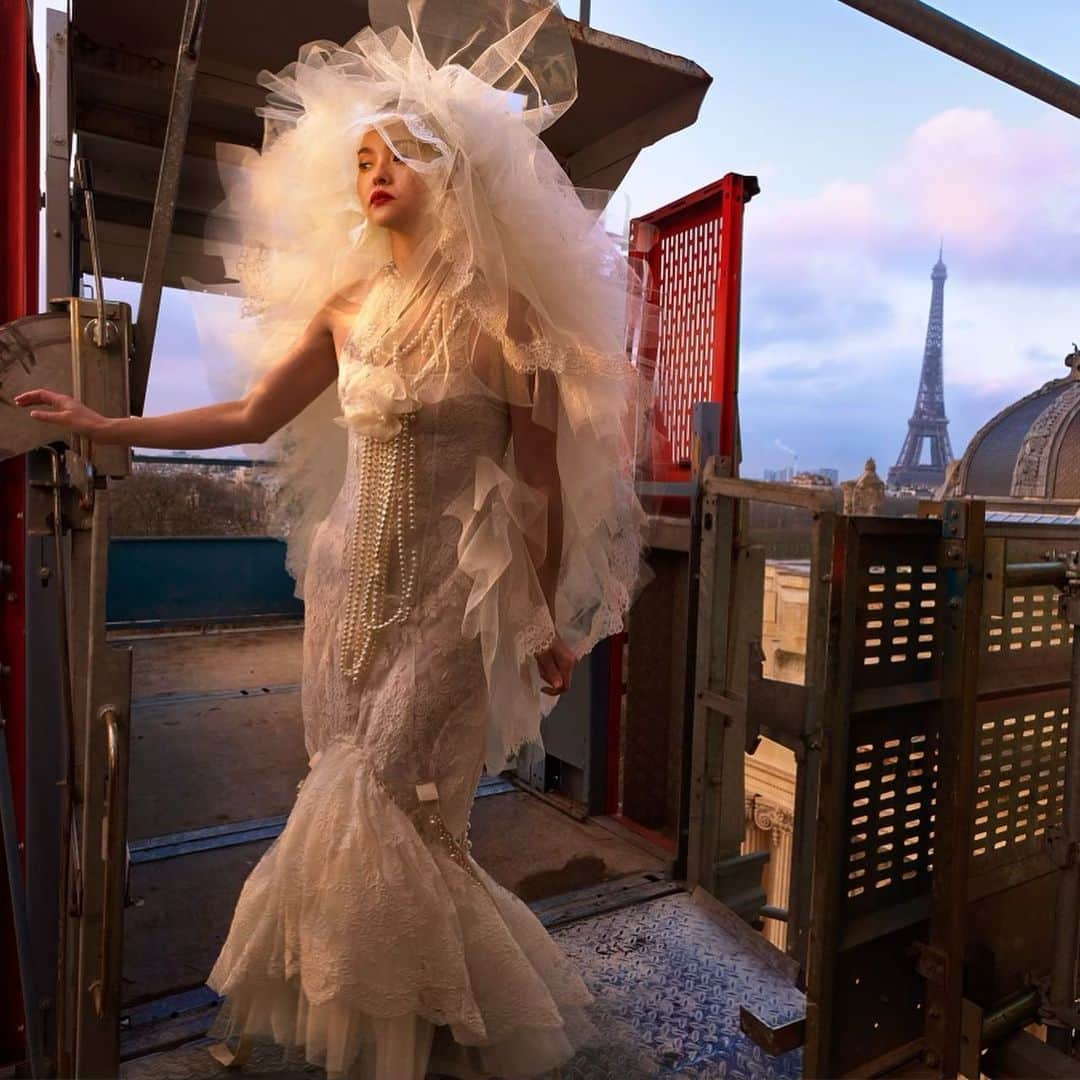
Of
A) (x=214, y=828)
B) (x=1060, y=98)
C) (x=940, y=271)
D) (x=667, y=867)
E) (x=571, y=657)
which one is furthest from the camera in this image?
(x=940, y=271)

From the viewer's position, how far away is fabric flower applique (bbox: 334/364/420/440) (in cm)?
144

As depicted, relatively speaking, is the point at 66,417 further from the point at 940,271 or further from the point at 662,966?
the point at 940,271

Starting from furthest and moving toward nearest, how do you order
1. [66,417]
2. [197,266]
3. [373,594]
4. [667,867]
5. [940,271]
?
1. [940,271]
2. [197,266]
3. [667,867]
4. [373,594]
5. [66,417]

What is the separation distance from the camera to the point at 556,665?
1.63m

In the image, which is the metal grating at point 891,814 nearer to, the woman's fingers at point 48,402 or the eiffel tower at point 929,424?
the woman's fingers at point 48,402

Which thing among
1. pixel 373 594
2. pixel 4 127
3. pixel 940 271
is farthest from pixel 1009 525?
pixel 940 271

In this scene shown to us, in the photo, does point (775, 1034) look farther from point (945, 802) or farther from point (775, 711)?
point (775, 711)

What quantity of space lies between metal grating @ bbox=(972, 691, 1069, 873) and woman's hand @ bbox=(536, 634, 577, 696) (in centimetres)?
86

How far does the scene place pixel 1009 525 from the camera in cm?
155

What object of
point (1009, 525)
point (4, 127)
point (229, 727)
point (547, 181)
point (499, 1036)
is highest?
point (4, 127)

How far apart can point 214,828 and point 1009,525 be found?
2777 millimetres

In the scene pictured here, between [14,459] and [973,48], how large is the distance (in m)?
2.25

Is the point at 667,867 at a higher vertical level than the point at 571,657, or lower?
lower

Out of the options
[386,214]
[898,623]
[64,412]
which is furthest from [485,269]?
[898,623]
